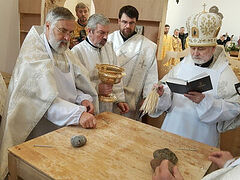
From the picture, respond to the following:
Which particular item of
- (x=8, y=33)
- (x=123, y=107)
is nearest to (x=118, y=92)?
(x=123, y=107)

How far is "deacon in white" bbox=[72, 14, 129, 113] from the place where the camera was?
2.47 metres

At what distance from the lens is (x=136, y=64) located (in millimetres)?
3178

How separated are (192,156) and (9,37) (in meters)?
5.46

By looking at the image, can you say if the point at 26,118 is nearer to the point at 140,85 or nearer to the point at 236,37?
the point at 140,85

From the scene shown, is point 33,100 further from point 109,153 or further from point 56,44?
point 109,153

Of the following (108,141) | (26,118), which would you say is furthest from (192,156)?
(26,118)

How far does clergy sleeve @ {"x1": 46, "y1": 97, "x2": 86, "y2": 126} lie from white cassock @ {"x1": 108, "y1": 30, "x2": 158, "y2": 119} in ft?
4.56

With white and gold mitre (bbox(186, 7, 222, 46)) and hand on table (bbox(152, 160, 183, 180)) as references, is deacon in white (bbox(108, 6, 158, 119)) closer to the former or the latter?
white and gold mitre (bbox(186, 7, 222, 46))

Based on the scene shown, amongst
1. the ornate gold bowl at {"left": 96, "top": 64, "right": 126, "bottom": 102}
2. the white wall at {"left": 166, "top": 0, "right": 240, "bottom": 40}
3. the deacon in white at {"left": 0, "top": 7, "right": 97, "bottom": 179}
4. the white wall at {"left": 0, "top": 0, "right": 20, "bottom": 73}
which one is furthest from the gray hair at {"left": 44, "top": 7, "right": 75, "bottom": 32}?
the white wall at {"left": 166, "top": 0, "right": 240, "bottom": 40}

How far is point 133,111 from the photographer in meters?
3.29

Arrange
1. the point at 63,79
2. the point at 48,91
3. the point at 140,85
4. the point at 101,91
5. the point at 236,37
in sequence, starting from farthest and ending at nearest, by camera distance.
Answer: the point at 236,37 < the point at 140,85 < the point at 101,91 < the point at 63,79 < the point at 48,91

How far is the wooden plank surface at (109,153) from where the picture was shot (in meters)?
1.26

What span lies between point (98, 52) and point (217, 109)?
4.48ft

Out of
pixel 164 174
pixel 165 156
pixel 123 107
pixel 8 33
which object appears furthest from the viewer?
pixel 8 33
